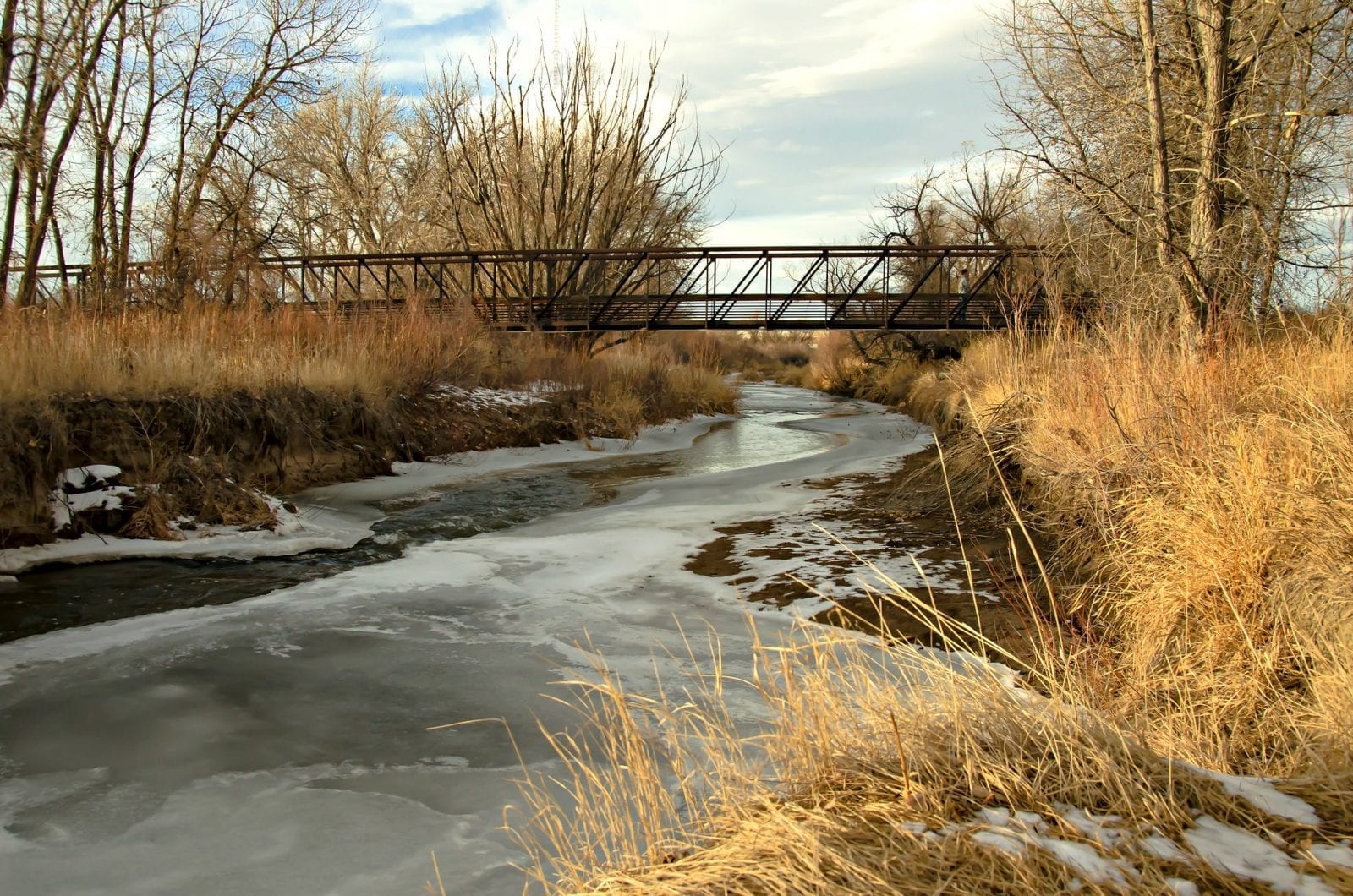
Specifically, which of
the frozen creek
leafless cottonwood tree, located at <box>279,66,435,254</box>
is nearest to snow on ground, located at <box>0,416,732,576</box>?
the frozen creek

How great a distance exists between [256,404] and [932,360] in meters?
20.5

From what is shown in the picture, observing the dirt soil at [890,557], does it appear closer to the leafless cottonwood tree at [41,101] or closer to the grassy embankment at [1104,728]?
the grassy embankment at [1104,728]

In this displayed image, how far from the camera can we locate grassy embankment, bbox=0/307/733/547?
645 centimetres

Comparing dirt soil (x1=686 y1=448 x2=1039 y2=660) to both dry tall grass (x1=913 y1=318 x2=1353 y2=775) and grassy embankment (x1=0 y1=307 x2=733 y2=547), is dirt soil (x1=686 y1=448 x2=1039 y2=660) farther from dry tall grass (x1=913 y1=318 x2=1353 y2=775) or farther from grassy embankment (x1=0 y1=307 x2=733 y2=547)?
grassy embankment (x1=0 y1=307 x2=733 y2=547)

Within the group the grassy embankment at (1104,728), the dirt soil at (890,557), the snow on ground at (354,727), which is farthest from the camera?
the dirt soil at (890,557)

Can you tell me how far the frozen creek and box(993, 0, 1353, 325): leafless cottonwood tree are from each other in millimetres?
4744

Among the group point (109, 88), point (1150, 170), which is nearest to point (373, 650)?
point (1150, 170)

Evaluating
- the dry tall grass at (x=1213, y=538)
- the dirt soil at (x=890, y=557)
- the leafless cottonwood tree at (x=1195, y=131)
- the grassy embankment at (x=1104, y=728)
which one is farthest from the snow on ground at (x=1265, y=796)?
the leafless cottonwood tree at (x=1195, y=131)

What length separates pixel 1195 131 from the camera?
313 inches

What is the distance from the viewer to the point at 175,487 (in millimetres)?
6758

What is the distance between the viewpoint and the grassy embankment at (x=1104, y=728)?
1.69m

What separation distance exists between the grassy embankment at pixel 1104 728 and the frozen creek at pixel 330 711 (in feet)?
1.35

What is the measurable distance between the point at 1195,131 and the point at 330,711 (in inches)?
347

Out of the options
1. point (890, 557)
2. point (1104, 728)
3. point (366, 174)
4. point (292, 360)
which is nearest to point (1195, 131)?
point (890, 557)
